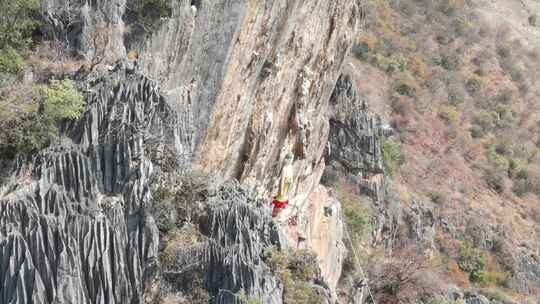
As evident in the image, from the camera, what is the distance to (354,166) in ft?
77.7

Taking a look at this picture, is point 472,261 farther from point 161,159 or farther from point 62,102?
point 62,102

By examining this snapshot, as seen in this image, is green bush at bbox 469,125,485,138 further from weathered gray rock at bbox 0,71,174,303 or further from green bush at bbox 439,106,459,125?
weathered gray rock at bbox 0,71,174,303

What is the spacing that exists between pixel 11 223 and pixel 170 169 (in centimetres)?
295

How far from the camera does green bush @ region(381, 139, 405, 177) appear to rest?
90.1 ft

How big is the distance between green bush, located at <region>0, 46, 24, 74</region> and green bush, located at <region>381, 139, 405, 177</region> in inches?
813

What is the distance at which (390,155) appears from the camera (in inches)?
1097

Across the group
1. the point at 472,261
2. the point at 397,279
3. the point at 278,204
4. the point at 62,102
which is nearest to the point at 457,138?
the point at 472,261

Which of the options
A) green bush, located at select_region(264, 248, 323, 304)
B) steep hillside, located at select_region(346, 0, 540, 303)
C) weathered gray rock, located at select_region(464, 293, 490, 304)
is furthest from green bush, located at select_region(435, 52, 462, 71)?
green bush, located at select_region(264, 248, 323, 304)

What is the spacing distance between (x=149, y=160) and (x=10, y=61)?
266 cm

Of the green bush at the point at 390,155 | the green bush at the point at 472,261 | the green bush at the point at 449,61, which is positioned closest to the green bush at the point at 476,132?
the green bush at the point at 449,61

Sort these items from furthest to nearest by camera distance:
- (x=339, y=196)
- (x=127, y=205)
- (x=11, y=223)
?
(x=339, y=196)
(x=127, y=205)
(x=11, y=223)

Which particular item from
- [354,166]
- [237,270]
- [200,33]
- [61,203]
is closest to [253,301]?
[237,270]

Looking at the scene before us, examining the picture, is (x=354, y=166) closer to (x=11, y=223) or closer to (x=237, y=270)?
(x=237, y=270)

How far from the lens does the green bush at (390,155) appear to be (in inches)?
1082
